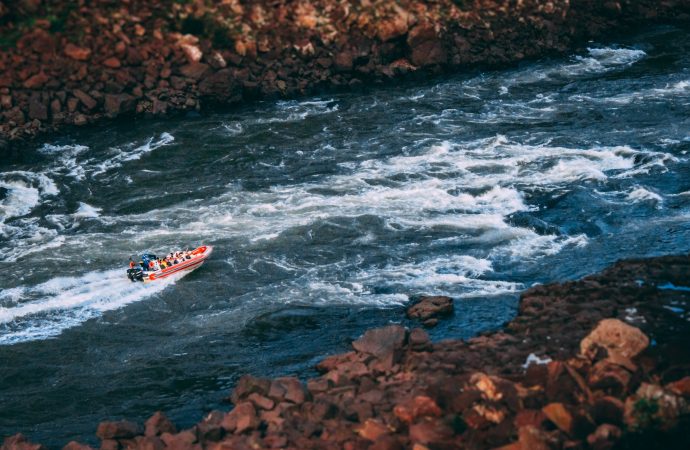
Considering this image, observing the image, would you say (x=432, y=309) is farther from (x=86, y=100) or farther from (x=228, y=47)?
(x=228, y=47)

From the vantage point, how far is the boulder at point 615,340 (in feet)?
68.9

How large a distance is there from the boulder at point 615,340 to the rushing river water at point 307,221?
15.5 feet

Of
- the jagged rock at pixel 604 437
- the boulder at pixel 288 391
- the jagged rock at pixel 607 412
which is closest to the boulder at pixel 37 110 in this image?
the boulder at pixel 288 391

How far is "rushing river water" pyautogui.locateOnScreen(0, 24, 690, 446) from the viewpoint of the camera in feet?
89.1

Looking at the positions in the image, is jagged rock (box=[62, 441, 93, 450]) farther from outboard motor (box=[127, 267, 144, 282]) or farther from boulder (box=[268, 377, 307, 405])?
outboard motor (box=[127, 267, 144, 282])

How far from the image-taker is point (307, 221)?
34750mm

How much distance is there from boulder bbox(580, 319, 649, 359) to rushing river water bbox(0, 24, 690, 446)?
4719 millimetres

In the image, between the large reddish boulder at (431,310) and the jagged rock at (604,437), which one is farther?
the large reddish boulder at (431,310)

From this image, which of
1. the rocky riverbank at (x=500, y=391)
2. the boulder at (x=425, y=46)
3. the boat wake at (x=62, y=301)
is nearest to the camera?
the rocky riverbank at (x=500, y=391)

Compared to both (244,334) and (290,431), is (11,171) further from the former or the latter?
(290,431)

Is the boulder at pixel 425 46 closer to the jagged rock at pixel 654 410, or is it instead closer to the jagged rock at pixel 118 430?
the jagged rock at pixel 118 430

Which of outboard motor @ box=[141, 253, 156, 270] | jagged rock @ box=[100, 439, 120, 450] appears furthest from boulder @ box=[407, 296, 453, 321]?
outboard motor @ box=[141, 253, 156, 270]

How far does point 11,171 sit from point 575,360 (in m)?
27.8

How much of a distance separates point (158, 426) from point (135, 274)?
10067 mm
